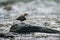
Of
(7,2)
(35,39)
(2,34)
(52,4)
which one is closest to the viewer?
→ (35,39)

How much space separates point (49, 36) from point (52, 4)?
12280 mm

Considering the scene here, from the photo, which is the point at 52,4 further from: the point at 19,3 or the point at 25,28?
the point at 25,28

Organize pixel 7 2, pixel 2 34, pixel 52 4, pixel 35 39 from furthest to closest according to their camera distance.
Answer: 1. pixel 7 2
2. pixel 52 4
3. pixel 2 34
4. pixel 35 39

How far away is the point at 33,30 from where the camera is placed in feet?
20.9

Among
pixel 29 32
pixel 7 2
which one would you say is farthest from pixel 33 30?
pixel 7 2

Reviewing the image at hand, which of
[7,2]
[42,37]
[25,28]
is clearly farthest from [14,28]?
[7,2]

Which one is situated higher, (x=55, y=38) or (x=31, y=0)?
(x=31, y=0)

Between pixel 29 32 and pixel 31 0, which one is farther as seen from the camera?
pixel 31 0

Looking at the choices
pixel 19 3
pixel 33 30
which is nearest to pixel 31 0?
pixel 19 3

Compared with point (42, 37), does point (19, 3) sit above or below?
above

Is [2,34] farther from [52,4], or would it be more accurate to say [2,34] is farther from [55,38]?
[52,4]

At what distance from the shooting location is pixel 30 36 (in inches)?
239

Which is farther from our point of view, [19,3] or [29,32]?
[19,3]

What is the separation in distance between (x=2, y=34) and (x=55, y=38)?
1.25 metres
